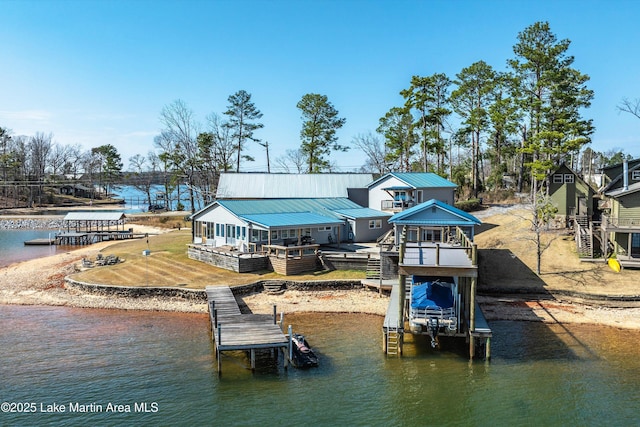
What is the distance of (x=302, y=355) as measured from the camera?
18.9 meters

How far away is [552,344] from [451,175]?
39.4 meters

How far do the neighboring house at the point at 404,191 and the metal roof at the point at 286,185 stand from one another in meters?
3.27

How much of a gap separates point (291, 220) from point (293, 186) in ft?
38.9

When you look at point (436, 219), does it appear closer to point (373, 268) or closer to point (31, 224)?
point (373, 268)

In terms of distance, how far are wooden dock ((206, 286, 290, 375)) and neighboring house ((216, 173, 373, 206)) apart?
22.2 meters

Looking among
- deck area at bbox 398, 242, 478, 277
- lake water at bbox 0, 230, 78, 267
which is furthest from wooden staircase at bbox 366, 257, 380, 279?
lake water at bbox 0, 230, 78, 267

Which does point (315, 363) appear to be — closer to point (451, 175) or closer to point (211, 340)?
point (211, 340)

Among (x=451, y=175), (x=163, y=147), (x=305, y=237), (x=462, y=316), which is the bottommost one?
(x=462, y=316)

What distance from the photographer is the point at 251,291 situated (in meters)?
28.4

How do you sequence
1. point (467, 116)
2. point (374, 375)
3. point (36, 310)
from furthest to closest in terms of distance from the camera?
point (467, 116)
point (36, 310)
point (374, 375)

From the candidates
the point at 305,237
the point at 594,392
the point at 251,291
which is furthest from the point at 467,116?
the point at 594,392

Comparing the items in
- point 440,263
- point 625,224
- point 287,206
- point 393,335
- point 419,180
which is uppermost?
point 419,180

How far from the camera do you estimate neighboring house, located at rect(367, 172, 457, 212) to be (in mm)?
40281

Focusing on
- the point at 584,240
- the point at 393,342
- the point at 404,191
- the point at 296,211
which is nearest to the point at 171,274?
the point at 296,211
